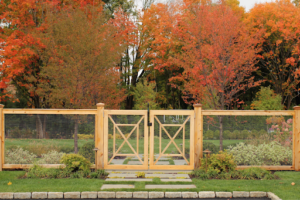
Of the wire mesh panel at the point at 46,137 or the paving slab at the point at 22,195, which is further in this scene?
the wire mesh panel at the point at 46,137

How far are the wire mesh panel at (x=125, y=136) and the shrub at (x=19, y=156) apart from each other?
2317mm

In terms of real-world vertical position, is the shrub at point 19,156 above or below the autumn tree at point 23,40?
below

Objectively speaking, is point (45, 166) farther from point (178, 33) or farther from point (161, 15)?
point (161, 15)

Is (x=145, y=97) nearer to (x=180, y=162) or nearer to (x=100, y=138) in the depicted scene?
(x=180, y=162)

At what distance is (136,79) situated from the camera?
29078mm

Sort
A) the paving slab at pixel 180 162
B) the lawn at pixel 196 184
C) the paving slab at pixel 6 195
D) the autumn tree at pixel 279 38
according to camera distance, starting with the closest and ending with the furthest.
Result: the paving slab at pixel 6 195 → the lawn at pixel 196 184 → the paving slab at pixel 180 162 → the autumn tree at pixel 279 38

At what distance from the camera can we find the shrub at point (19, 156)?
26.1 ft

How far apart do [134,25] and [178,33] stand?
562 centimetres

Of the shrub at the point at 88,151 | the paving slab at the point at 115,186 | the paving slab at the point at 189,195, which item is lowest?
the paving slab at the point at 189,195

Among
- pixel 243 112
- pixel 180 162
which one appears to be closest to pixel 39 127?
pixel 180 162

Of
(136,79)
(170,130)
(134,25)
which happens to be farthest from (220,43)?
(136,79)

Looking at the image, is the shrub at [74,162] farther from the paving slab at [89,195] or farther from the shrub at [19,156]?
the paving slab at [89,195]

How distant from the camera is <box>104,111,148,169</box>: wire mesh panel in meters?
7.85

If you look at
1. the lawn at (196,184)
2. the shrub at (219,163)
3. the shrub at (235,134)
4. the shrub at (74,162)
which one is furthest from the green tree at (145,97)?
the lawn at (196,184)
